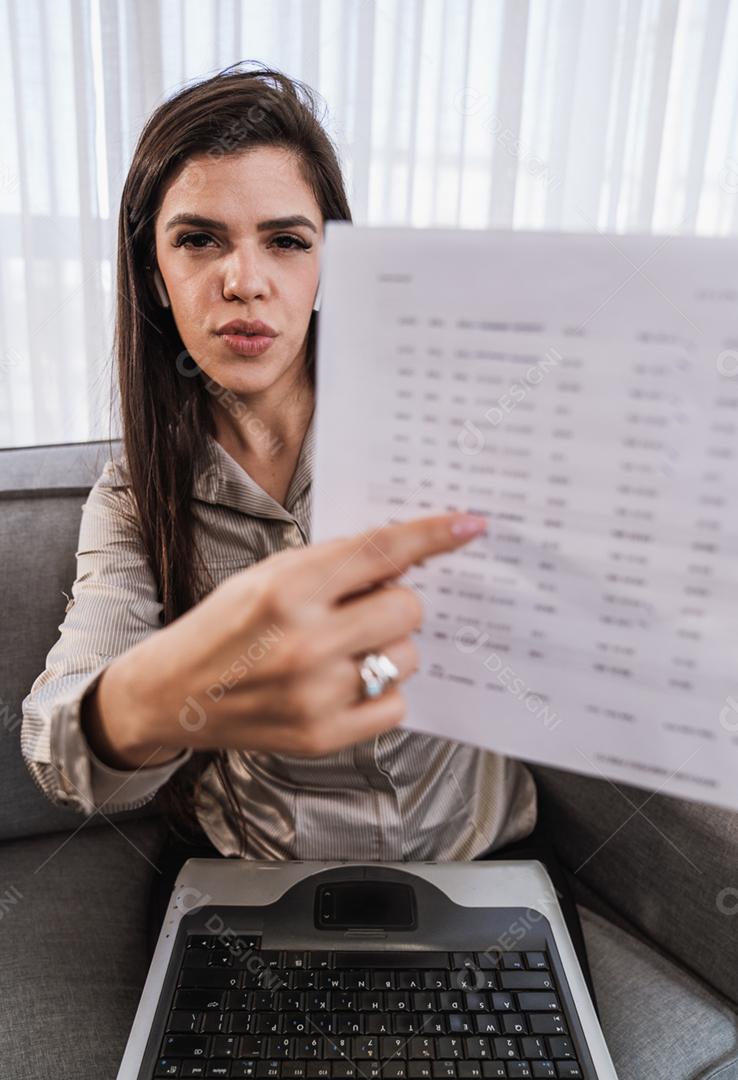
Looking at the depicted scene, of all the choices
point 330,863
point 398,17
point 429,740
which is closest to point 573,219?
point 398,17

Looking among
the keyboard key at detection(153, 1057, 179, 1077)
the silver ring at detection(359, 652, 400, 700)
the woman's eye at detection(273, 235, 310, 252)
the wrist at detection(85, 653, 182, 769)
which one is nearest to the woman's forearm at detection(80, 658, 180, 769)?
the wrist at detection(85, 653, 182, 769)

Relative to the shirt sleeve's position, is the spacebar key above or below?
below

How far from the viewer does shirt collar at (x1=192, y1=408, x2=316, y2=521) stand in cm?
82

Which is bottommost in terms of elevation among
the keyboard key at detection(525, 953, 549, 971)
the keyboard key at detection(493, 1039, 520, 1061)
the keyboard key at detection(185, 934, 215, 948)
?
the keyboard key at detection(493, 1039, 520, 1061)

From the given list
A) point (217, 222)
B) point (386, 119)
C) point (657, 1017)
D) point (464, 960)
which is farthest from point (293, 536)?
point (386, 119)

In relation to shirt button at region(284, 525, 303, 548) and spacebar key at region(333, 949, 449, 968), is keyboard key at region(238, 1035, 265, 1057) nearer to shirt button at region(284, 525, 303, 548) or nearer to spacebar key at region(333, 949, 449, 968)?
spacebar key at region(333, 949, 449, 968)

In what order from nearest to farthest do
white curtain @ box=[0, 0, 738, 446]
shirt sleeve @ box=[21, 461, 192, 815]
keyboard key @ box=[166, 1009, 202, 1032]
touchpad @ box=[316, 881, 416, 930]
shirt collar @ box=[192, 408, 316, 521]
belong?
shirt sleeve @ box=[21, 461, 192, 815], keyboard key @ box=[166, 1009, 202, 1032], touchpad @ box=[316, 881, 416, 930], shirt collar @ box=[192, 408, 316, 521], white curtain @ box=[0, 0, 738, 446]

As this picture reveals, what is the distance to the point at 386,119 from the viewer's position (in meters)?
1.54

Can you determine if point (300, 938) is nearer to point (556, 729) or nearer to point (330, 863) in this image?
point (330, 863)

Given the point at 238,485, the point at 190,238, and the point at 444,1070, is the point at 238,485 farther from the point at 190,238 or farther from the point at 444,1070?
the point at 444,1070

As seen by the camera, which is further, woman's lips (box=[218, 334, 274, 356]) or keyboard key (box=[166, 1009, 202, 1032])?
woman's lips (box=[218, 334, 274, 356])

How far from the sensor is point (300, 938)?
0.70 meters

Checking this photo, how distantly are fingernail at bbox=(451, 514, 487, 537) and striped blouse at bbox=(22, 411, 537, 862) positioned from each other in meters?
0.40

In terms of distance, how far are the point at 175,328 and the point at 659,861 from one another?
2.40 feet
